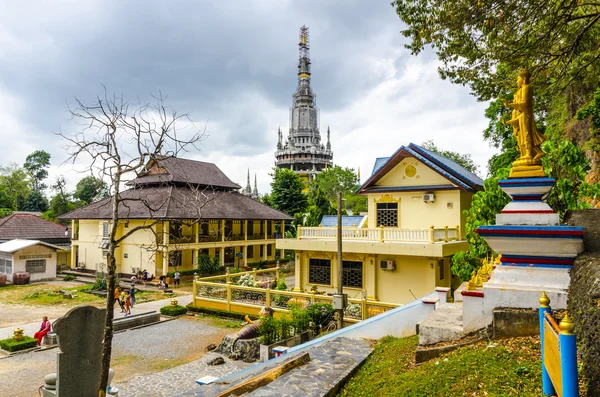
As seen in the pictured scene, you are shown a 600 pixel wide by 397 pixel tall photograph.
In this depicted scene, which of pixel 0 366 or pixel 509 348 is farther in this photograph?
pixel 0 366

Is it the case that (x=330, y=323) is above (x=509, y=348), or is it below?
below

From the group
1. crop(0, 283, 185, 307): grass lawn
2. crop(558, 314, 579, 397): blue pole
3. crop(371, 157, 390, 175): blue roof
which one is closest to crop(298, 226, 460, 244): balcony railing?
crop(371, 157, 390, 175): blue roof

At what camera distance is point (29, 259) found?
29.2m

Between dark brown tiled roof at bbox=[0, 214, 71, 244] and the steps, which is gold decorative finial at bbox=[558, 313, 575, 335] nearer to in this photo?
the steps

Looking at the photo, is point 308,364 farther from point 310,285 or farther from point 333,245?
point 310,285

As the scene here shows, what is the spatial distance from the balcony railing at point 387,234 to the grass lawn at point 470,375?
1116 centimetres

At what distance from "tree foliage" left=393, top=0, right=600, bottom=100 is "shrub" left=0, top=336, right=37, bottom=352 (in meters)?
16.1

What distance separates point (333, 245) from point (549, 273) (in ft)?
43.4

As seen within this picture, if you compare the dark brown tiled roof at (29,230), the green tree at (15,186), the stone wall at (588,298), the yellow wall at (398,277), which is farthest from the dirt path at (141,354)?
the green tree at (15,186)

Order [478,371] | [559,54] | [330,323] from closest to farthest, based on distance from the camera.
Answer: [478,371]
[559,54]
[330,323]

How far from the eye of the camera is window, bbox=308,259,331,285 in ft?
64.6

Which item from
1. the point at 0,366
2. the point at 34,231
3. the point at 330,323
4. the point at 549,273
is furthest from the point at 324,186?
the point at 549,273

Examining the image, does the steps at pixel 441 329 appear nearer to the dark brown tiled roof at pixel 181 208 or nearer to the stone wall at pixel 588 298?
the stone wall at pixel 588 298

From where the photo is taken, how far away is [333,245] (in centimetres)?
1827
